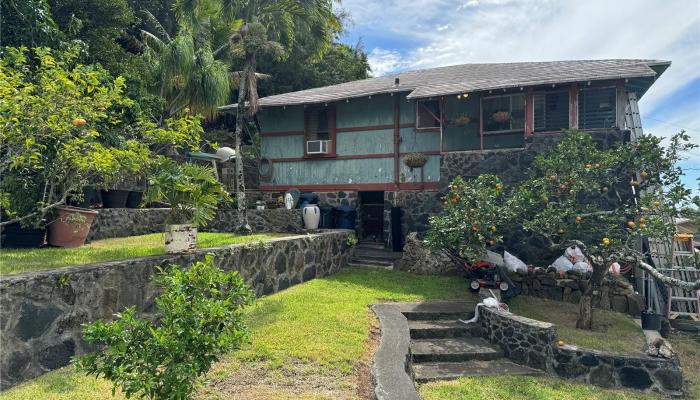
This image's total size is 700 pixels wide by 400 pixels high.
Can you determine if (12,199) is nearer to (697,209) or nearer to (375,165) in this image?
(375,165)

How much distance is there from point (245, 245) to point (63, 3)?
11.0 meters

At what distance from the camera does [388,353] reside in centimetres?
535

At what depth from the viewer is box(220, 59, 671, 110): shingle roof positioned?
10.8 meters

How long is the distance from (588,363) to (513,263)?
12.8 feet

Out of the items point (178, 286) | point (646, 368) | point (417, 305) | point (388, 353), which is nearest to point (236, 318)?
point (178, 286)

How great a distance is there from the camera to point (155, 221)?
39.6 feet

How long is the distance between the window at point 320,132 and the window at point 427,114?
3302 mm

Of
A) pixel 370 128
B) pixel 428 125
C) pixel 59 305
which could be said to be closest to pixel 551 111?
pixel 428 125

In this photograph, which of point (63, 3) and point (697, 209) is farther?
point (63, 3)

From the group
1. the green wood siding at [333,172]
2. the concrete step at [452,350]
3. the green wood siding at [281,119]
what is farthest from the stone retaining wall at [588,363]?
the green wood siding at [281,119]

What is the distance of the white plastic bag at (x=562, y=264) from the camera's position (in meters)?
9.66

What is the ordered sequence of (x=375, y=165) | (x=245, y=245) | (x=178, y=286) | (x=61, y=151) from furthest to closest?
(x=375, y=165), (x=245, y=245), (x=61, y=151), (x=178, y=286)

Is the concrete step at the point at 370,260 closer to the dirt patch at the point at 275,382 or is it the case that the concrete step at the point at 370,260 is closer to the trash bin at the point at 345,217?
the trash bin at the point at 345,217

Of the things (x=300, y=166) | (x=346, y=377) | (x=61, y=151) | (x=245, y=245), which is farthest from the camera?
(x=300, y=166)
